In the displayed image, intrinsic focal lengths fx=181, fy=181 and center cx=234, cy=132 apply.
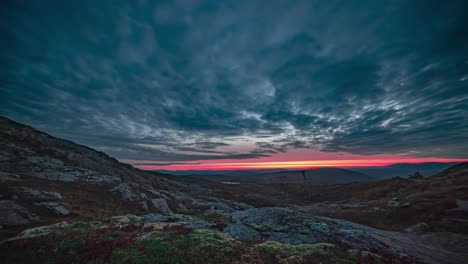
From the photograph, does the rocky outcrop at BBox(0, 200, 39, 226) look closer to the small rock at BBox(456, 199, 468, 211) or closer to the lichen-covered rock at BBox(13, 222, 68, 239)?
the lichen-covered rock at BBox(13, 222, 68, 239)

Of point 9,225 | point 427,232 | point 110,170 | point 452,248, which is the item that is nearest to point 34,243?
point 9,225

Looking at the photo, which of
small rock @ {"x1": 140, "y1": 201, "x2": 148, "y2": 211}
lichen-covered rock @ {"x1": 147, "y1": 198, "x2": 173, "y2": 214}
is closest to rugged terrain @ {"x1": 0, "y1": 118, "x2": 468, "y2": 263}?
small rock @ {"x1": 140, "y1": 201, "x2": 148, "y2": 211}

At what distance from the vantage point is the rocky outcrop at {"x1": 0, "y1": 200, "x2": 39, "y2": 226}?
24044mm

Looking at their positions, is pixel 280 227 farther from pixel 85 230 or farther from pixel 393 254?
pixel 85 230

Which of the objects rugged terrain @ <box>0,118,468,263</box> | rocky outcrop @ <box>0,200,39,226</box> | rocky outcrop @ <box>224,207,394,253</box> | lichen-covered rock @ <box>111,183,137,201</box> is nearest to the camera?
rugged terrain @ <box>0,118,468,263</box>

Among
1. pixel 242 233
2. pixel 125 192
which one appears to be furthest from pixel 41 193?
pixel 242 233

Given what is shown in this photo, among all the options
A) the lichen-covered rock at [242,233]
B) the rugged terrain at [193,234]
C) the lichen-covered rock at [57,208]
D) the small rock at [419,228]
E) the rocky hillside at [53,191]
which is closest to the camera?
the rugged terrain at [193,234]

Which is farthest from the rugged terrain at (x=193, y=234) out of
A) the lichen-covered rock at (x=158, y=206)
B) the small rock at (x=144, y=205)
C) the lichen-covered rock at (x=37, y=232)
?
the lichen-covered rock at (x=158, y=206)

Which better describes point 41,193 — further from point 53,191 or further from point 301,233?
point 301,233

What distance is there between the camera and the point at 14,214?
2566cm

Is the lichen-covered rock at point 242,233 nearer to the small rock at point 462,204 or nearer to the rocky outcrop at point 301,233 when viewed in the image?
the rocky outcrop at point 301,233

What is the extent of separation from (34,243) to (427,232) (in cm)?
6203

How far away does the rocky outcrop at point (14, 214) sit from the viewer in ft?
78.9

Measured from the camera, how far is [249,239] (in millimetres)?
23859
